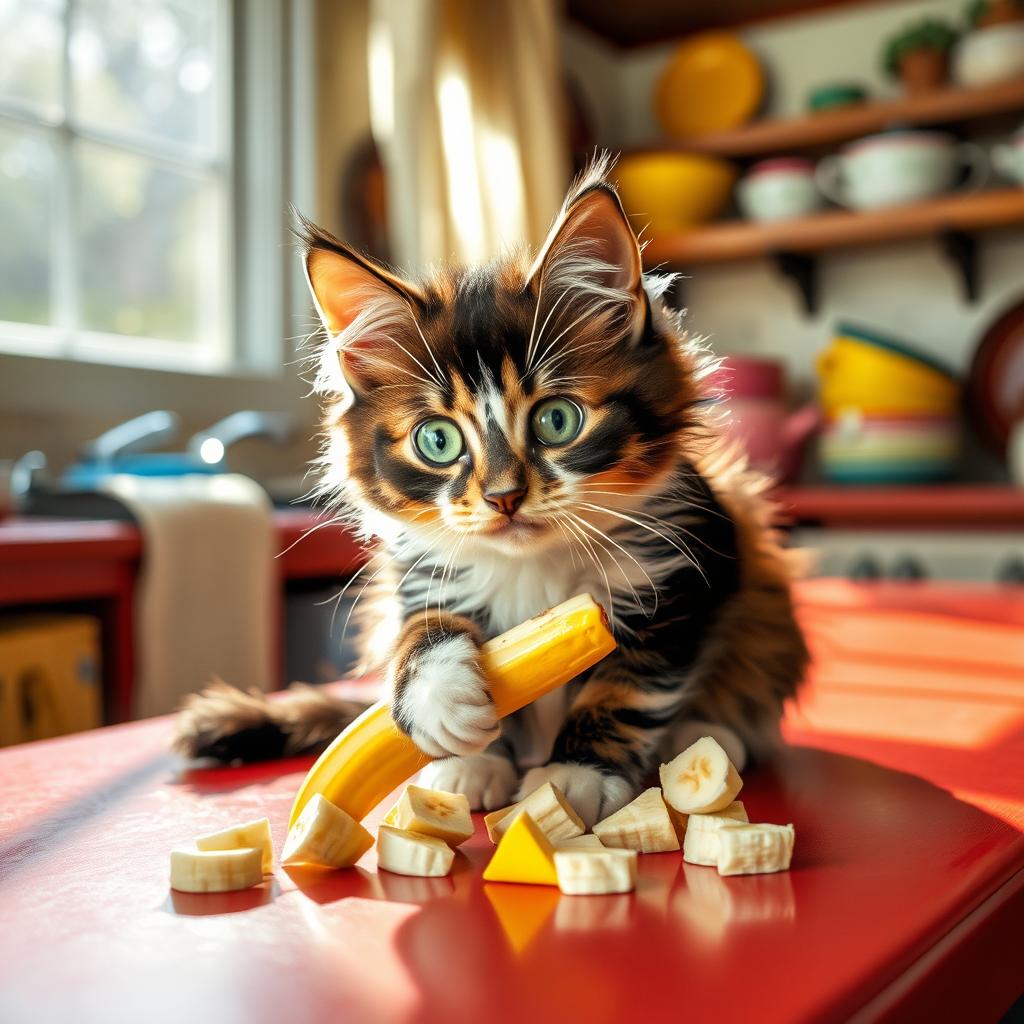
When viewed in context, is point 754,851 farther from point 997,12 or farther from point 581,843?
point 997,12

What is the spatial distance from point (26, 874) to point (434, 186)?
8.22 ft

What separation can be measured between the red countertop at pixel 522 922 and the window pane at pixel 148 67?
223 cm

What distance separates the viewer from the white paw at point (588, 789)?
70cm

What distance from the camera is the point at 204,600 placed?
174cm

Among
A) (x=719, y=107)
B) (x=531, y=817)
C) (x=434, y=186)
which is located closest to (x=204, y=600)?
(x=531, y=817)

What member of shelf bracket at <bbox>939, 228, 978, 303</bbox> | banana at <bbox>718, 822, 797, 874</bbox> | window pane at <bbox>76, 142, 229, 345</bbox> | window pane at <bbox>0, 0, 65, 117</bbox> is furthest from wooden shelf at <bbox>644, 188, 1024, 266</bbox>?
banana at <bbox>718, 822, 797, 874</bbox>

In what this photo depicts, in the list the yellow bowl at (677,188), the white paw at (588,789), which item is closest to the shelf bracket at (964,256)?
the yellow bowl at (677,188)

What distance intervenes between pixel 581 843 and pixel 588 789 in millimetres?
87

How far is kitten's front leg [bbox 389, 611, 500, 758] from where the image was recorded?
66 cm

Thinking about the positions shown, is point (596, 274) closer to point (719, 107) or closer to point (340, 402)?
point (340, 402)

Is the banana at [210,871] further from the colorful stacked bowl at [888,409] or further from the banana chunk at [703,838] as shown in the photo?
the colorful stacked bowl at [888,409]

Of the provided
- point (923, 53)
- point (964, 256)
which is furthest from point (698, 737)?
point (923, 53)

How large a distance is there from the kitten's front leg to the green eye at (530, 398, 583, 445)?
0.47 ft

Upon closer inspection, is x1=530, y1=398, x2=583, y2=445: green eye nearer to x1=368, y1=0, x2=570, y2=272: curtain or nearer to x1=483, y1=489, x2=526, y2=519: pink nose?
x1=483, y1=489, x2=526, y2=519: pink nose
